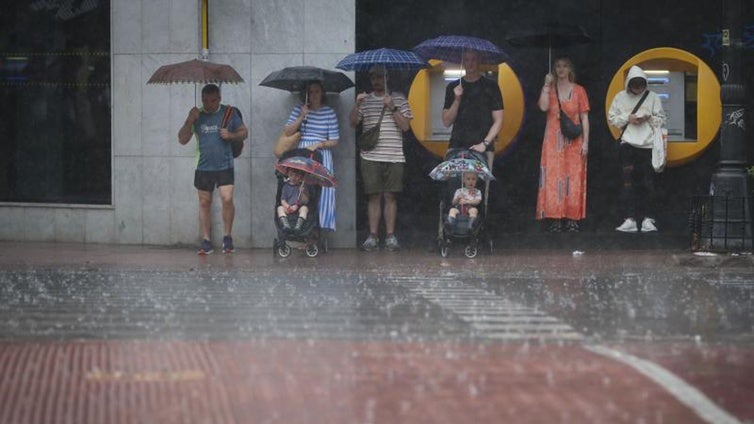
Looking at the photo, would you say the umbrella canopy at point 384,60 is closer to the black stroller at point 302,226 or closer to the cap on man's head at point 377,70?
the cap on man's head at point 377,70

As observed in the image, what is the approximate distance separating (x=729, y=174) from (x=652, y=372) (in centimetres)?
775

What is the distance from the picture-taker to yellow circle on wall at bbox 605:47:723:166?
1590 cm

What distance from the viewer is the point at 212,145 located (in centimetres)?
1548

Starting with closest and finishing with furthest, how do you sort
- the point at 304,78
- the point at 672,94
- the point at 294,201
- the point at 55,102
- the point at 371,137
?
the point at 304,78 → the point at 294,201 → the point at 371,137 → the point at 672,94 → the point at 55,102

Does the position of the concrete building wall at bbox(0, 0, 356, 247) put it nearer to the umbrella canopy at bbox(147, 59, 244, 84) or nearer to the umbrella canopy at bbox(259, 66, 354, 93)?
the umbrella canopy at bbox(259, 66, 354, 93)

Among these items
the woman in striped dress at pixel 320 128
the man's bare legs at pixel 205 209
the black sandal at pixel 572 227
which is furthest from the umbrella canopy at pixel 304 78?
the black sandal at pixel 572 227

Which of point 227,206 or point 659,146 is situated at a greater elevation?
point 659,146

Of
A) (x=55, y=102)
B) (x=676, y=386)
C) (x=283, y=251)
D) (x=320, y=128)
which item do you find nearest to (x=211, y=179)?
(x=283, y=251)

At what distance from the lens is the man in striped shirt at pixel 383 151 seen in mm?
15711

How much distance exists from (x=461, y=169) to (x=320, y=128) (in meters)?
2.14

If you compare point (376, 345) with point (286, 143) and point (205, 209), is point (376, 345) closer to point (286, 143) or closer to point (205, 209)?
point (205, 209)

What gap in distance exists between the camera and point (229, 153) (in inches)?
612

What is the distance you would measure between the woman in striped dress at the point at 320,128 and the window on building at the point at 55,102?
2909 millimetres

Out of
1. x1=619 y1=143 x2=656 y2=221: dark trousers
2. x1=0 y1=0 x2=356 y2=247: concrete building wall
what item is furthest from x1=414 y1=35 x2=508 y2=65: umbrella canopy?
x1=619 y1=143 x2=656 y2=221: dark trousers
